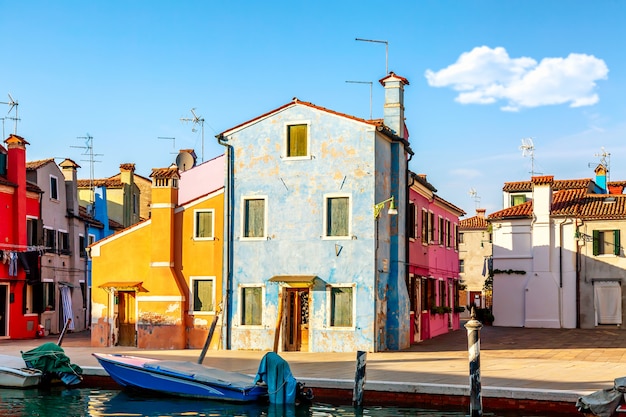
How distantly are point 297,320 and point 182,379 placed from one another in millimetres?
9288

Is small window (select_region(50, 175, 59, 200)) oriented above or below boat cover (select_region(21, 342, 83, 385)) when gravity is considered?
above

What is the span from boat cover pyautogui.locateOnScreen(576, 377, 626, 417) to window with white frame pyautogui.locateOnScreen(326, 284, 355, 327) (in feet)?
39.7

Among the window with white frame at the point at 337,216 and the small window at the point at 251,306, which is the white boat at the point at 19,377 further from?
the window with white frame at the point at 337,216

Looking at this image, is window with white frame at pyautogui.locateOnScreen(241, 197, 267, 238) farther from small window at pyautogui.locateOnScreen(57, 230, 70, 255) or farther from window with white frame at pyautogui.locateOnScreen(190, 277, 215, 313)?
small window at pyautogui.locateOnScreen(57, 230, 70, 255)

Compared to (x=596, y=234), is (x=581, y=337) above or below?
below

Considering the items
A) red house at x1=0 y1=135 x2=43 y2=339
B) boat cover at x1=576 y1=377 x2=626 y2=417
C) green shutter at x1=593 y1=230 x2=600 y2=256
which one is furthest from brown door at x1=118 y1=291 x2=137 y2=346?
green shutter at x1=593 y1=230 x2=600 y2=256

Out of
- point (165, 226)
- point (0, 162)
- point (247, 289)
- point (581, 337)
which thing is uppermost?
point (0, 162)

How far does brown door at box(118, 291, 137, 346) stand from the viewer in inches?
1171

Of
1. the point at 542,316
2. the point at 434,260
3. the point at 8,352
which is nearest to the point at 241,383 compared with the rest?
the point at 8,352

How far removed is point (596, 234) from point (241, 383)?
29.1 meters

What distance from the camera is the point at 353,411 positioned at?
1741 centimetres

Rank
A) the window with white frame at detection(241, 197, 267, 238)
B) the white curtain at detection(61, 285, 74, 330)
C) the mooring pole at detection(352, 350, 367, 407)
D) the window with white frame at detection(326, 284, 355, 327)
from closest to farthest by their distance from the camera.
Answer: the mooring pole at detection(352, 350, 367, 407)
the window with white frame at detection(326, 284, 355, 327)
the window with white frame at detection(241, 197, 267, 238)
the white curtain at detection(61, 285, 74, 330)

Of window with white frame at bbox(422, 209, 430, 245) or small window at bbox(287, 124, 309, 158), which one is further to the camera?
window with white frame at bbox(422, 209, 430, 245)

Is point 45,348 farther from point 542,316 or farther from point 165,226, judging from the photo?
point 542,316
